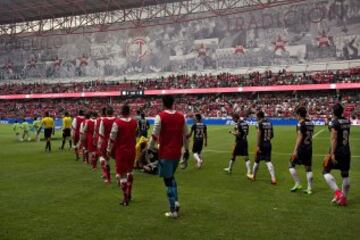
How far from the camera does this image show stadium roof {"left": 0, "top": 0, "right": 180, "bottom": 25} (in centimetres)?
5938

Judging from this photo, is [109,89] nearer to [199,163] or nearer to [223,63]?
[223,63]

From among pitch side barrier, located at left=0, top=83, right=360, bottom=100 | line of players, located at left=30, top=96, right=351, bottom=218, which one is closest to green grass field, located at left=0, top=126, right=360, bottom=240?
line of players, located at left=30, top=96, right=351, bottom=218

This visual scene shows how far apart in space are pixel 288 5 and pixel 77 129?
42.8 metres

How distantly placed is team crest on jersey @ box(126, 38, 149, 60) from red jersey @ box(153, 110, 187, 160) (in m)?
56.5

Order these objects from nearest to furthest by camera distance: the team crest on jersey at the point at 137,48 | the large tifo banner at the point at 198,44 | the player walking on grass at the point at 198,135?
the player walking on grass at the point at 198,135 → the large tifo banner at the point at 198,44 → the team crest on jersey at the point at 137,48

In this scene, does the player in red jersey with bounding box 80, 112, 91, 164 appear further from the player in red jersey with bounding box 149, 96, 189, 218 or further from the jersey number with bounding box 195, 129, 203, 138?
the player in red jersey with bounding box 149, 96, 189, 218

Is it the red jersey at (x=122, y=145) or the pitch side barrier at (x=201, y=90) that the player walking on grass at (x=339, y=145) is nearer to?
the red jersey at (x=122, y=145)

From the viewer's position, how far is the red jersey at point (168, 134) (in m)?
8.10

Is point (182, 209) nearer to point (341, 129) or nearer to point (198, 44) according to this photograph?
point (341, 129)

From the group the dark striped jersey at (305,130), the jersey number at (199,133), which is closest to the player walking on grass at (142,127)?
the jersey number at (199,133)

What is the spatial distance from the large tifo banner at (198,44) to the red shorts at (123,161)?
46591 mm

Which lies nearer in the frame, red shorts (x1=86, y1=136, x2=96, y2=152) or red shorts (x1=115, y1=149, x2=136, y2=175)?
red shorts (x1=115, y1=149, x2=136, y2=175)

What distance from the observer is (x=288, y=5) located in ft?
176

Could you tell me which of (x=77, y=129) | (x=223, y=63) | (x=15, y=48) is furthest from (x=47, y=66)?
(x=77, y=129)
